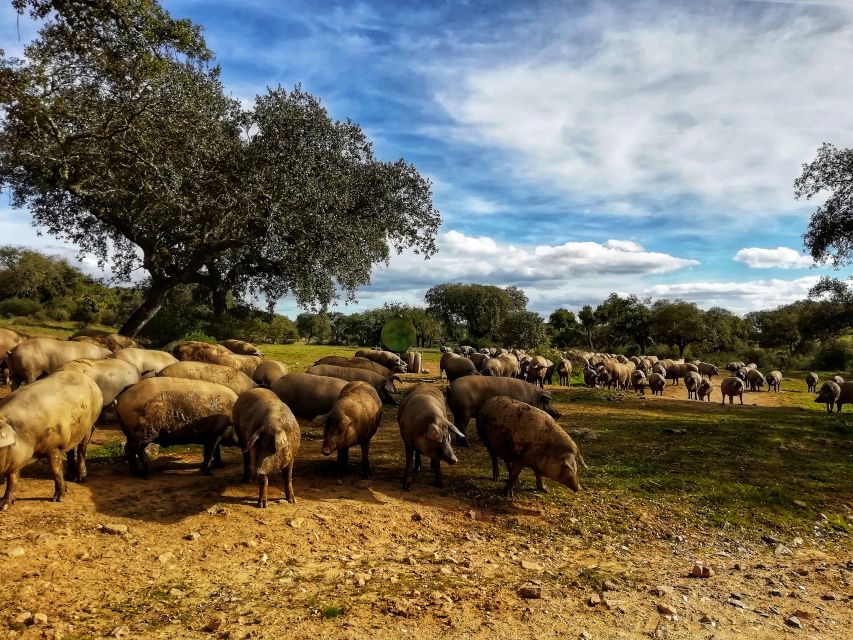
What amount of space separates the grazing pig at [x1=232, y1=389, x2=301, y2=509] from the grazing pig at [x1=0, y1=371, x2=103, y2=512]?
89.7 inches

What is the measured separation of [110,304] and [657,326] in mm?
62515

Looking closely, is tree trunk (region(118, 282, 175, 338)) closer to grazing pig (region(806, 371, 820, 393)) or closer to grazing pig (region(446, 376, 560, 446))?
grazing pig (region(446, 376, 560, 446))

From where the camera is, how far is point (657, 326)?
224 feet

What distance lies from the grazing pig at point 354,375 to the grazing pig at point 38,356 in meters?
5.37

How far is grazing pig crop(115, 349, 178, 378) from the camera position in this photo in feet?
40.3

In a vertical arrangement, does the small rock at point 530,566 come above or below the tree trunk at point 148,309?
below

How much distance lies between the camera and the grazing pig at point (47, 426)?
6570 millimetres

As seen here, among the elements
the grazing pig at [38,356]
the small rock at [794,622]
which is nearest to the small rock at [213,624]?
the small rock at [794,622]

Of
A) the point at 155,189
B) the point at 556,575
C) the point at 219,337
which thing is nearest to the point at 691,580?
the point at 556,575

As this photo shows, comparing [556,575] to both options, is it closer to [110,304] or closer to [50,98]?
[50,98]

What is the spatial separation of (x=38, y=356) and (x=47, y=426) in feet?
26.0

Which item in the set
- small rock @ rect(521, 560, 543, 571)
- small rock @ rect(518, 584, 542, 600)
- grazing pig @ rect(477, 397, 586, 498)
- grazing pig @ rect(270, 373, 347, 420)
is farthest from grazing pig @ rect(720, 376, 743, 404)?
small rock @ rect(518, 584, 542, 600)

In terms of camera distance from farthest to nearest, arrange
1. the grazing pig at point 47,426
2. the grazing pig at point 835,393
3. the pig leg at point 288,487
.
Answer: the grazing pig at point 835,393, the pig leg at point 288,487, the grazing pig at point 47,426

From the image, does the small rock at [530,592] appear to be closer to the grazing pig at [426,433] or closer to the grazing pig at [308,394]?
the grazing pig at [426,433]
